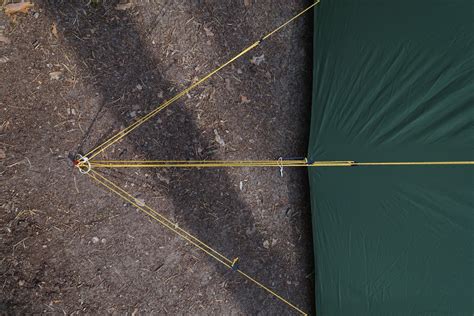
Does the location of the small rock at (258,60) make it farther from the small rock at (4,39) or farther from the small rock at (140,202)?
the small rock at (4,39)

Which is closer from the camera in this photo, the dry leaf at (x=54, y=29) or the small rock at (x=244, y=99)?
the dry leaf at (x=54, y=29)

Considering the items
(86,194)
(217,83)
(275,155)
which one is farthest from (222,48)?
(86,194)

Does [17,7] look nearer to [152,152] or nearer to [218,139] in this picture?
[152,152]

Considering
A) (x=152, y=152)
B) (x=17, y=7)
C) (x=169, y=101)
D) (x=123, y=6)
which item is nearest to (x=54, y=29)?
(x=17, y=7)

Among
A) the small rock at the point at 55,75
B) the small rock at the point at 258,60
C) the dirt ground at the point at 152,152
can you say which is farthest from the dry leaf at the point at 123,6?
the small rock at the point at 258,60

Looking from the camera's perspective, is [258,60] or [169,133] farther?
[258,60]

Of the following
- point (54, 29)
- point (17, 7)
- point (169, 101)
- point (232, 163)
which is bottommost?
point (232, 163)

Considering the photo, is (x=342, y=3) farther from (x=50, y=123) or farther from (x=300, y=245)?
(x=50, y=123)
